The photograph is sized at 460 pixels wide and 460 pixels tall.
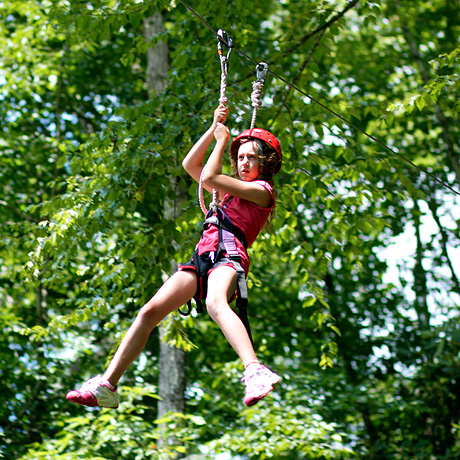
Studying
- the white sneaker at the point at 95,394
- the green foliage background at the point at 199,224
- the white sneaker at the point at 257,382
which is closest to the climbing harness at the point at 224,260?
the white sneaker at the point at 257,382

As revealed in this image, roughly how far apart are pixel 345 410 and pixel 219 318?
7.29 metres

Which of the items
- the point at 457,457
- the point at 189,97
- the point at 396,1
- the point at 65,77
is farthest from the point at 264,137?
the point at 396,1

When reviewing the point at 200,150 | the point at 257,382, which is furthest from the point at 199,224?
the point at 257,382

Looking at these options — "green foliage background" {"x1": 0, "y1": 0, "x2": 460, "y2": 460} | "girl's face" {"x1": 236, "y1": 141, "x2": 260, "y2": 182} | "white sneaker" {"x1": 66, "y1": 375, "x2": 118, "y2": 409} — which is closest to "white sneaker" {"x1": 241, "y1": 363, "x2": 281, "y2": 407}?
"white sneaker" {"x1": 66, "y1": 375, "x2": 118, "y2": 409}

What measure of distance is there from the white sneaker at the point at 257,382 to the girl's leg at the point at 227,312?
0.17 feet

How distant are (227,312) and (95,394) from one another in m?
0.62

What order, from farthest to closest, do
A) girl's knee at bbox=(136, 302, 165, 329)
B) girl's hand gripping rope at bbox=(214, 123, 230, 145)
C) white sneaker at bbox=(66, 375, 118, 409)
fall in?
girl's hand gripping rope at bbox=(214, 123, 230, 145)
girl's knee at bbox=(136, 302, 165, 329)
white sneaker at bbox=(66, 375, 118, 409)

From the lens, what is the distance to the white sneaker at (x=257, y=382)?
97.4 inches

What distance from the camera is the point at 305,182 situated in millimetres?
5816

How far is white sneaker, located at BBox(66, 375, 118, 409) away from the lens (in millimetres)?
2785

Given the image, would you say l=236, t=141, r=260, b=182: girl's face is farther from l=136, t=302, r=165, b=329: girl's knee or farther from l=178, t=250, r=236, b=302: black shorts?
l=136, t=302, r=165, b=329: girl's knee

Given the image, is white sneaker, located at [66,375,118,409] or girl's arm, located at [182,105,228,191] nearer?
white sneaker, located at [66,375,118,409]

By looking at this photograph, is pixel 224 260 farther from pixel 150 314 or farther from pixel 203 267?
pixel 150 314

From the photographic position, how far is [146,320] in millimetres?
2896
